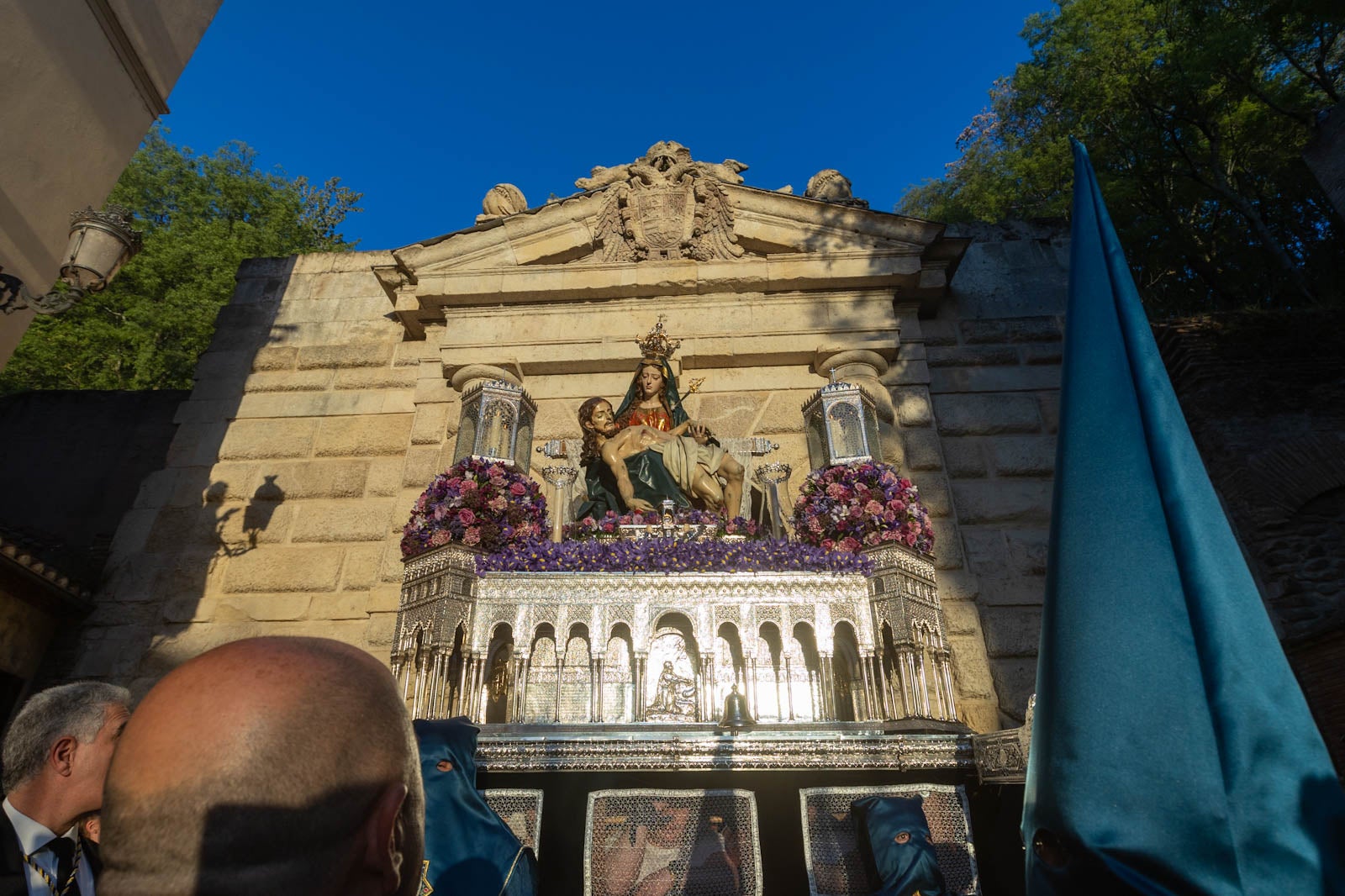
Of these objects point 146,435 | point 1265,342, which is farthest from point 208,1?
point 1265,342

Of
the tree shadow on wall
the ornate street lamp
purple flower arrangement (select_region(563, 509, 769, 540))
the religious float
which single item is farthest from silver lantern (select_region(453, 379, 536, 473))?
the ornate street lamp

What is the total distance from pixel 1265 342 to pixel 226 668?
448 inches

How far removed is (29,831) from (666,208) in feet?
27.7

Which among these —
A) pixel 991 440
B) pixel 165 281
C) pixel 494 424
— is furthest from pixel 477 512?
pixel 165 281

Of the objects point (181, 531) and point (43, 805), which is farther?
point (181, 531)

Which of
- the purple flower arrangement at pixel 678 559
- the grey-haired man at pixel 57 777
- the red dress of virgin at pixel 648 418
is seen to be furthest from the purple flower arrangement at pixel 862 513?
the grey-haired man at pixel 57 777

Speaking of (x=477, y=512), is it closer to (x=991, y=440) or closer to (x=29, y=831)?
(x=29, y=831)

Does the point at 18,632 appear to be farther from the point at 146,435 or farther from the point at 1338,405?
the point at 1338,405

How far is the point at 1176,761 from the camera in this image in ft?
4.52

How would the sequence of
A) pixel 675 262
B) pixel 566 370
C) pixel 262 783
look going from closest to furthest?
pixel 262 783 < pixel 566 370 < pixel 675 262

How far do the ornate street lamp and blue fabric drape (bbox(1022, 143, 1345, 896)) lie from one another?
696 cm

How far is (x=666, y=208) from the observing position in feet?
31.7

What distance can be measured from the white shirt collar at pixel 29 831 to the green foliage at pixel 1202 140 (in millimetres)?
16932

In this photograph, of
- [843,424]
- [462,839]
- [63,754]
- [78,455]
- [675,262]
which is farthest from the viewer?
[78,455]
